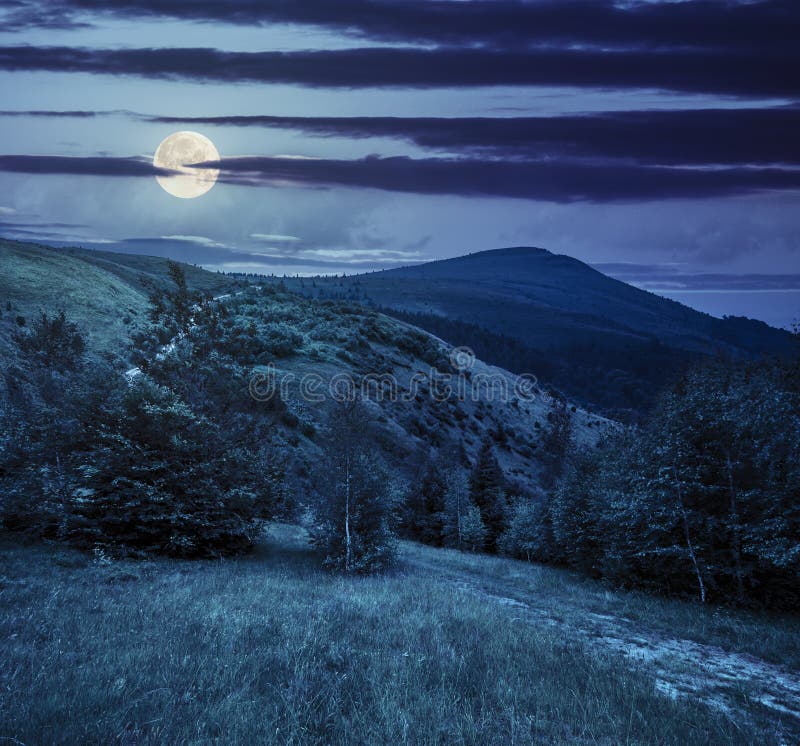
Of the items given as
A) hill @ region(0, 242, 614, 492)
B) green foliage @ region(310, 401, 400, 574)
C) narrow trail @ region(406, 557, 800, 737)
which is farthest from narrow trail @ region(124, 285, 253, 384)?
narrow trail @ region(406, 557, 800, 737)

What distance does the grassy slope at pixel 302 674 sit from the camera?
498cm

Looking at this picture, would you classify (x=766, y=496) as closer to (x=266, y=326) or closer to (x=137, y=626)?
(x=137, y=626)

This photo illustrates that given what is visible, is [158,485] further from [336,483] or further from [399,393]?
[399,393]

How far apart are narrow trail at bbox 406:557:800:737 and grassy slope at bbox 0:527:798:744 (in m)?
0.39

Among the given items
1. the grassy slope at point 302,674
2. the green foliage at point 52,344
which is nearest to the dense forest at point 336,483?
the grassy slope at point 302,674

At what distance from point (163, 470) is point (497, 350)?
616 ft

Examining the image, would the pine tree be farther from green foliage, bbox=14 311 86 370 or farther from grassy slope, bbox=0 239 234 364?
grassy slope, bbox=0 239 234 364

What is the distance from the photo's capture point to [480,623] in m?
9.60

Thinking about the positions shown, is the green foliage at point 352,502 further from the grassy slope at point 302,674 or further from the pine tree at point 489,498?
the pine tree at point 489,498

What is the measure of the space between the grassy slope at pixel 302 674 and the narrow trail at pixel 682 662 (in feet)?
1.27

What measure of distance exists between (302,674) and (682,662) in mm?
7681

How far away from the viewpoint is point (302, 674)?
612 cm

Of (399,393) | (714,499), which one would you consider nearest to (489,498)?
(399,393)

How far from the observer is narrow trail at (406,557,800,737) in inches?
301
